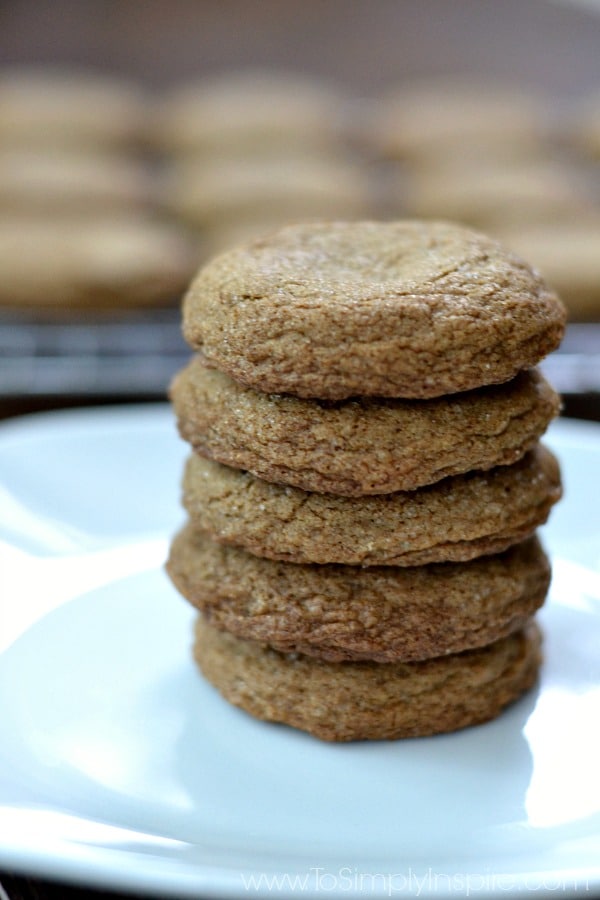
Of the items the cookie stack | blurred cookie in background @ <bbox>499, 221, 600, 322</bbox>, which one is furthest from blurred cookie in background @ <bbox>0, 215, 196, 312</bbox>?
the cookie stack

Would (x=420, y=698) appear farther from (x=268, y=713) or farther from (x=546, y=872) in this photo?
(x=546, y=872)

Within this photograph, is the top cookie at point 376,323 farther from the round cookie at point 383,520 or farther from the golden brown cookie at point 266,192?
the golden brown cookie at point 266,192

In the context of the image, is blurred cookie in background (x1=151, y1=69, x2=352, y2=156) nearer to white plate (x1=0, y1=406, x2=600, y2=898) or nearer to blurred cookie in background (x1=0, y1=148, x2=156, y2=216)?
blurred cookie in background (x1=0, y1=148, x2=156, y2=216)

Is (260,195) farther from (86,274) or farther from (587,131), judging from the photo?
(587,131)

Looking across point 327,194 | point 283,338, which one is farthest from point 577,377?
point 283,338

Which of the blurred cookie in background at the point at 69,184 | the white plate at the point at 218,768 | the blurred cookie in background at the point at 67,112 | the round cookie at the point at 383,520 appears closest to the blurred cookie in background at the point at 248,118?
the blurred cookie in background at the point at 67,112

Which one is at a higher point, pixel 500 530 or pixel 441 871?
pixel 500 530

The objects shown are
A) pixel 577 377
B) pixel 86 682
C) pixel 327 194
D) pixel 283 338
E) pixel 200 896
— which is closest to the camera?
pixel 200 896
